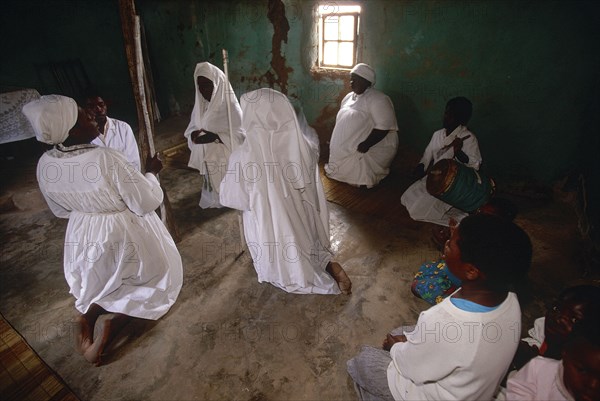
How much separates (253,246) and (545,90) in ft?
15.0

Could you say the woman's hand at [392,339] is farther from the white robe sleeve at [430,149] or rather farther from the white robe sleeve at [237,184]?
the white robe sleeve at [430,149]

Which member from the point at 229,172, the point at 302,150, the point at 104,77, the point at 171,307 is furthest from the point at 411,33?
the point at 104,77

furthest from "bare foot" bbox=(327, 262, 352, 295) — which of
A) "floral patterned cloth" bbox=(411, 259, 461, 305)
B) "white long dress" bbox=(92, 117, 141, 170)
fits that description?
"white long dress" bbox=(92, 117, 141, 170)

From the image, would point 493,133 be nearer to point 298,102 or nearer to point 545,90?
point 545,90

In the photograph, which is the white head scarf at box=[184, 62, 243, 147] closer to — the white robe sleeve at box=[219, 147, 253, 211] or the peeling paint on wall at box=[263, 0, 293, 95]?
the white robe sleeve at box=[219, 147, 253, 211]

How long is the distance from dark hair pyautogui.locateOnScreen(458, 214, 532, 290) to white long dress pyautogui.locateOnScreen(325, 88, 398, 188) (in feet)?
12.7

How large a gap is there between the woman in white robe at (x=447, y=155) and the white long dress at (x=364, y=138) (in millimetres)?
816

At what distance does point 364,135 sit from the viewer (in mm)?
5219

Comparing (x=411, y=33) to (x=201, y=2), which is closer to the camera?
(x=411, y=33)

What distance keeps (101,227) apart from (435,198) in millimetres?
3880

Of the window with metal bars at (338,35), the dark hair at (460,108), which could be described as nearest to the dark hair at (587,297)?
the dark hair at (460,108)

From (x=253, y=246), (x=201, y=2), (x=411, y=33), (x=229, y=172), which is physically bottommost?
(x=253, y=246)

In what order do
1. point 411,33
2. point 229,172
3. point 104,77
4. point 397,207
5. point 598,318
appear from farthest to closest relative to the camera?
point 104,77
point 411,33
point 397,207
point 229,172
point 598,318

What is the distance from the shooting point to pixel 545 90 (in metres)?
4.35
